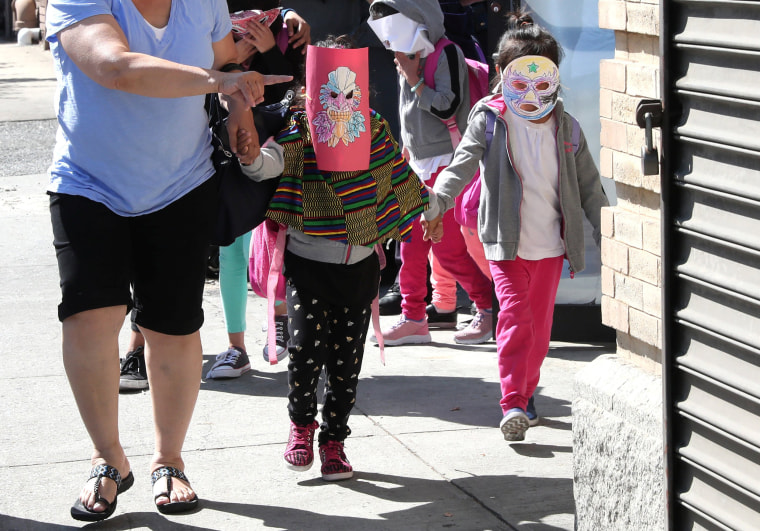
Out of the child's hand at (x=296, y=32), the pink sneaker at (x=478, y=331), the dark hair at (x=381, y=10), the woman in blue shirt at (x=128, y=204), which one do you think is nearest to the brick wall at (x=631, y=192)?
the woman in blue shirt at (x=128, y=204)

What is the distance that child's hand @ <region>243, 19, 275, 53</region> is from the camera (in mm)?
4637

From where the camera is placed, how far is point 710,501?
9.47 feet

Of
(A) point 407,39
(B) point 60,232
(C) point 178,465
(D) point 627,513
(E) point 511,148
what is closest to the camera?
(D) point 627,513

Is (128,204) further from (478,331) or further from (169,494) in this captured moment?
(478,331)

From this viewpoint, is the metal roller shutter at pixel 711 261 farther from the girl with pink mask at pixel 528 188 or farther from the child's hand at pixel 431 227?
the girl with pink mask at pixel 528 188

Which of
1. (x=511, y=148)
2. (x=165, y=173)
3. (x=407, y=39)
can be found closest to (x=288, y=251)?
(x=165, y=173)

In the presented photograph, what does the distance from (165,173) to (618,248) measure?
1.47m

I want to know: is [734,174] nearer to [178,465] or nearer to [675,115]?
[675,115]

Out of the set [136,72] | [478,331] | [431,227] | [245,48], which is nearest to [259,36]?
[245,48]

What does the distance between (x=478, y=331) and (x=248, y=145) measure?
2798mm

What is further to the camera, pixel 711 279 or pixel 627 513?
pixel 627 513

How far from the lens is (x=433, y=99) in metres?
6.06

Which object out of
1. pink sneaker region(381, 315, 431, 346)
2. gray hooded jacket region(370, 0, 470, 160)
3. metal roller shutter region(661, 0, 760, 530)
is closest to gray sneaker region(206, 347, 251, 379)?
pink sneaker region(381, 315, 431, 346)

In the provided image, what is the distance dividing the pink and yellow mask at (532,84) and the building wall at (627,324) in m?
1.19
